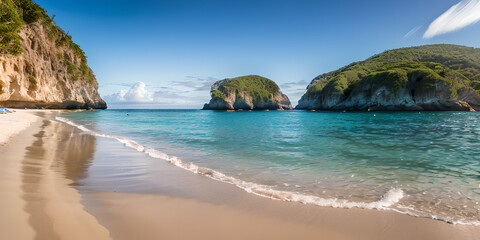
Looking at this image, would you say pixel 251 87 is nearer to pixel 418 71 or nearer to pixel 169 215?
pixel 418 71

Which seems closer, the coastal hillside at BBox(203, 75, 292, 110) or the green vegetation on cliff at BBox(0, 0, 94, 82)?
the green vegetation on cliff at BBox(0, 0, 94, 82)

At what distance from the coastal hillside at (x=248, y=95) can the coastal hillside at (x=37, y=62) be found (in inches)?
2963

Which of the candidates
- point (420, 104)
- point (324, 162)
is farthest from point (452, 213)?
point (420, 104)

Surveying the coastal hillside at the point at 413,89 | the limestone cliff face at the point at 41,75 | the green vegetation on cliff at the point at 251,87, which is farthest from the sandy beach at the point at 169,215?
the green vegetation on cliff at the point at 251,87

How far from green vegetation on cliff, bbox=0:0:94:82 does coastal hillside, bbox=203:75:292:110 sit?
74.9 meters

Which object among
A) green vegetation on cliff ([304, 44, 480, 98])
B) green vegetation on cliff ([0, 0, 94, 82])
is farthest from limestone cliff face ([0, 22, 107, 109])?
green vegetation on cliff ([304, 44, 480, 98])

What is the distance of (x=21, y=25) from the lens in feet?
131

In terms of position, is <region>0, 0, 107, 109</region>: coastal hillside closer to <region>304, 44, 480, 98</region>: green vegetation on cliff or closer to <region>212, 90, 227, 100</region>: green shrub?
<region>212, 90, 227, 100</region>: green shrub

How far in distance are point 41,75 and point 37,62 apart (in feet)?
11.3

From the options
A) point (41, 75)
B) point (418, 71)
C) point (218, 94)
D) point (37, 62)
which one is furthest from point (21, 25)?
point (418, 71)

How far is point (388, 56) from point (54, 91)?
195m

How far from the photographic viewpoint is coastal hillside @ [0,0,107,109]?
3191 centimetres

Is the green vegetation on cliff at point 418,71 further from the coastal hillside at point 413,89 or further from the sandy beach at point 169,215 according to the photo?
the sandy beach at point 169,215

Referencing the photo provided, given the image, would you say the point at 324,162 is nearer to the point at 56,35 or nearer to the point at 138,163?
the point at 138,163
